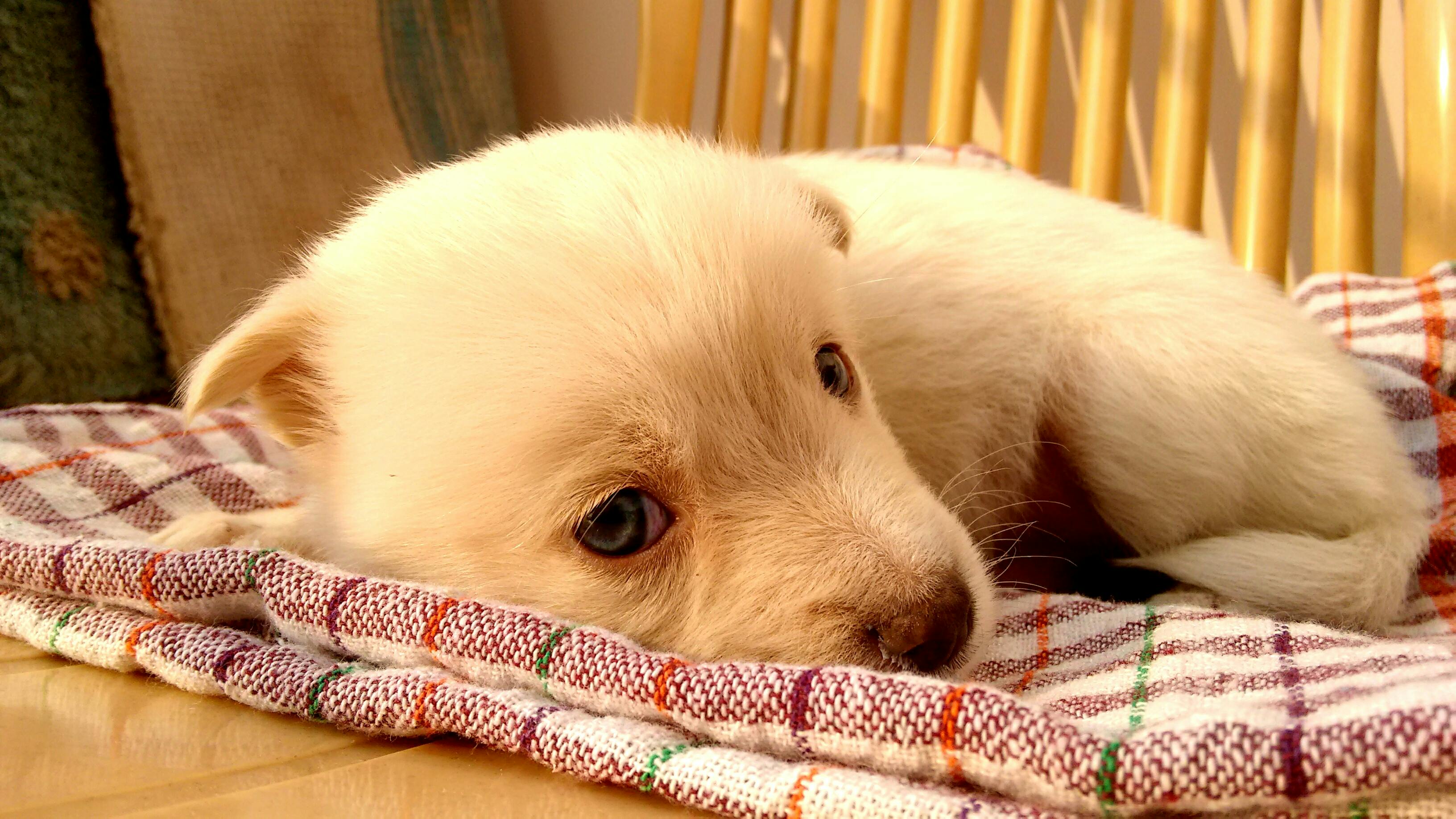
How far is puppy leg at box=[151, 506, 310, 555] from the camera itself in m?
1.70

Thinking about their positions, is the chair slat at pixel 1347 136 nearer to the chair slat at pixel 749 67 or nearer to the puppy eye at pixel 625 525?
the chair slat at pixel 749 67

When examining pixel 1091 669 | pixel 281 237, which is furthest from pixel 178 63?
pixel 1091 669

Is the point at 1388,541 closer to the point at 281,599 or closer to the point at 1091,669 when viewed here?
the point at 1091,669

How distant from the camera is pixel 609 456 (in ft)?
4.27

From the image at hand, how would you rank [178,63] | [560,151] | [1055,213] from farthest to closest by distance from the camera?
[178,63] → [1055,213] → [560,151]

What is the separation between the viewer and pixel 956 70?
10.5 ft

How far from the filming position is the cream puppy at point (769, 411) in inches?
51.0

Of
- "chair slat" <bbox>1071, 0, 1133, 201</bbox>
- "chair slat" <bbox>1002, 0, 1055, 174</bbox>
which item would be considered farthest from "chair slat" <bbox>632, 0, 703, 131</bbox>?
"chair slat" <bbox>1071, 0, 1133, 201</bbox>

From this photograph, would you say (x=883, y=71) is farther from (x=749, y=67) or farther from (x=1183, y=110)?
(x=1183, y=110)

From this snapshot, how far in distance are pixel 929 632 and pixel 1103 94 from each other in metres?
2.33

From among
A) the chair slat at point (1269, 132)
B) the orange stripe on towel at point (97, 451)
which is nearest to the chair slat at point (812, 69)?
the chair slat at point (1269, 132)

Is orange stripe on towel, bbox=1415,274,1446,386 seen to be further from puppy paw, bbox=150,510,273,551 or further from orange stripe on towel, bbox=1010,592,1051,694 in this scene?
puppy paw, bbox=150,510,273,551

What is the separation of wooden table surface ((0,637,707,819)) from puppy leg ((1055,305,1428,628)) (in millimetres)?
1085

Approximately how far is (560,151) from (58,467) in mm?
1175
